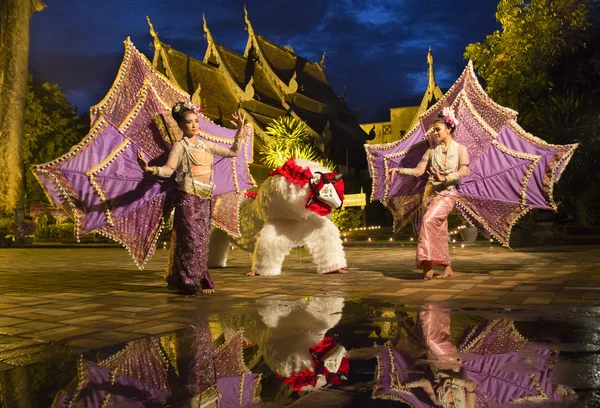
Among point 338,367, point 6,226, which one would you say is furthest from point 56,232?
point 338,367

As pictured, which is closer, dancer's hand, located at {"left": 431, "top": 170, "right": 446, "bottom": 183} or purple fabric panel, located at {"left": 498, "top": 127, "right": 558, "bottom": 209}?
dancer's hand, located at {"left": 431, "top": 170, "right": 446, "bottom": 183}

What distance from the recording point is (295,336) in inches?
125

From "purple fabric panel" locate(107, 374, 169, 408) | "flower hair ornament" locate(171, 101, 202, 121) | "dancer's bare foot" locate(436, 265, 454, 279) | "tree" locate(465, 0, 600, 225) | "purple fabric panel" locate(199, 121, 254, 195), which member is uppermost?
"tree" locate(465, 0, 600, 225)

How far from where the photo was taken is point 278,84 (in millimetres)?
35469

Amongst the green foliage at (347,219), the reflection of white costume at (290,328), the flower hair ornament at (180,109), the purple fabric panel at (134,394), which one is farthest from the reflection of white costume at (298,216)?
the green foliage at (347,219)

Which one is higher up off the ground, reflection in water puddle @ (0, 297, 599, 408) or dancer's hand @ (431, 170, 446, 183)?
dancer's hand @ (431, 170, 446, 183)

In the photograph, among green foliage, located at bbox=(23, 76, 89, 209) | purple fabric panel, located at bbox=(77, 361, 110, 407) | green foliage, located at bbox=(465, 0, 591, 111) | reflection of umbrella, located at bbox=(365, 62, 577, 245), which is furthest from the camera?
green foliage, located at bbox=(23, 76, 89, 209)

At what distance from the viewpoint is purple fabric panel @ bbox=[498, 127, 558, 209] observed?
723 cm

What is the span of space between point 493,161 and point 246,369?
586cm

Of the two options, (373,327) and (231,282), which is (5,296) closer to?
(231,282)

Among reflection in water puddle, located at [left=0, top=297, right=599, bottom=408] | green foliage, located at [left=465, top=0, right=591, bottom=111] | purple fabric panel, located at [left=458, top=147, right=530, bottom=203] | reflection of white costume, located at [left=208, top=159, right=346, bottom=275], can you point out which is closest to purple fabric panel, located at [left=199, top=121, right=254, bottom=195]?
reflection of white costume, located at [left=208, top=159, right=346, bottom=275]

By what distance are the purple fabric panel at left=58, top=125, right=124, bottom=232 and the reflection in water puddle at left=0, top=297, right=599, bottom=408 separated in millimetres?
2804

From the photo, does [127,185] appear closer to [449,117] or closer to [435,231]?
[435,231]

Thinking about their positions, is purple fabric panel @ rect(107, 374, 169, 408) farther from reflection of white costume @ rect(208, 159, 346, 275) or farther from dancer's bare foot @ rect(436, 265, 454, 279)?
dancer's bare foot @ rect(436, 265, 454, 279)
